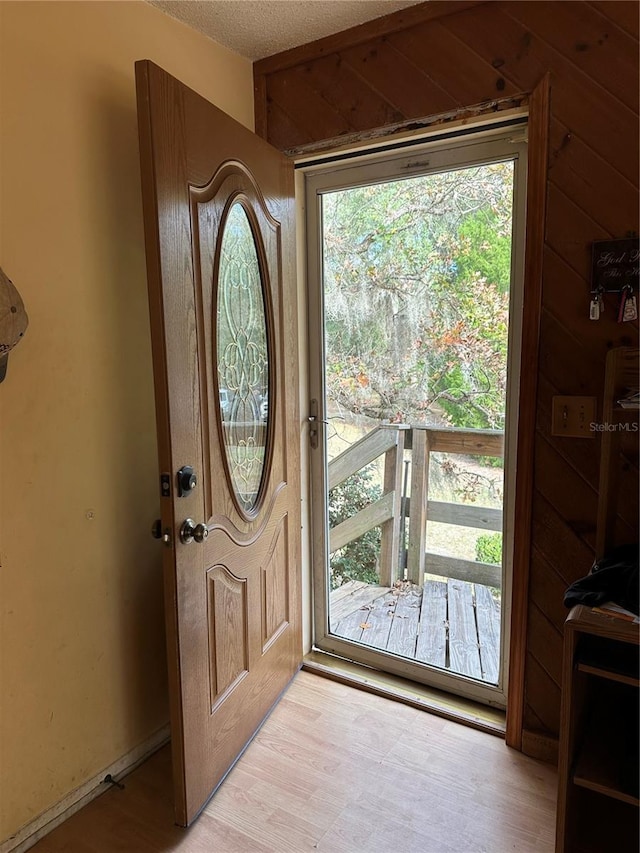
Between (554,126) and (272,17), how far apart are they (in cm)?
96

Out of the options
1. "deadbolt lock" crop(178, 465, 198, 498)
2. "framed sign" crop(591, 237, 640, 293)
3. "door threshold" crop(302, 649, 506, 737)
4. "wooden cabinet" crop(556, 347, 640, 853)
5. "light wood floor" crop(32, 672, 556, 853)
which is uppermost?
"framed sign" crop(591, 237, 640, 293)

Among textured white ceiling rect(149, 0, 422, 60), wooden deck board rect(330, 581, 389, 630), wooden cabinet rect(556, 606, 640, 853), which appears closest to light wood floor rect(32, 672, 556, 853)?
wooden cabinet rect(556, 606, 640, 853)

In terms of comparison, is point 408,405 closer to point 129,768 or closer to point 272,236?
point 272,236

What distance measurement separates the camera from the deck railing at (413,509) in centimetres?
210

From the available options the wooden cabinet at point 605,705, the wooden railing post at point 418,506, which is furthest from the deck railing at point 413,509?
the wooden cabinet at point 605,705

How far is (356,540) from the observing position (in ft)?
8.03

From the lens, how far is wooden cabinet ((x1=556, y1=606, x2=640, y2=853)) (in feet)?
4.10

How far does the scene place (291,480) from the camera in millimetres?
2164

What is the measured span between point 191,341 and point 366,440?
41.5 inches

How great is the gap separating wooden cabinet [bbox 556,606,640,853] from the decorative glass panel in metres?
1.08

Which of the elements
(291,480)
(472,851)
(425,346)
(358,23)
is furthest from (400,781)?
(358,23)

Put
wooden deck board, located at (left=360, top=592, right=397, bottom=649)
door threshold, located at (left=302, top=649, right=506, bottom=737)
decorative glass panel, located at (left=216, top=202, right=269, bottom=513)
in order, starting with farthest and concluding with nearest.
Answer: wooden deck board, located at (left=360, top=592, right=397, bottom=649), door threshold, located at (left=302, top=649, right=506, bottom=737), decorative glass panel, located at (left=216, top=202, right=269, bottom=513)

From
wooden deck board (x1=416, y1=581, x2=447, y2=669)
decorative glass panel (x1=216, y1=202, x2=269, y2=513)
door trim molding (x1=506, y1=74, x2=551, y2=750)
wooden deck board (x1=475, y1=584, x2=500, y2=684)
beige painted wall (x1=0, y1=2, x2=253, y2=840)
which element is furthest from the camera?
wooden deck board (x1=416, y1=581, x2=447, y2=669)

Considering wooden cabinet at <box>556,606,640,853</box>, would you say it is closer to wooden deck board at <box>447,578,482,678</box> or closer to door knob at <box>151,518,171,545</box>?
wooden deck board at <box>447,578,482,678</box>
